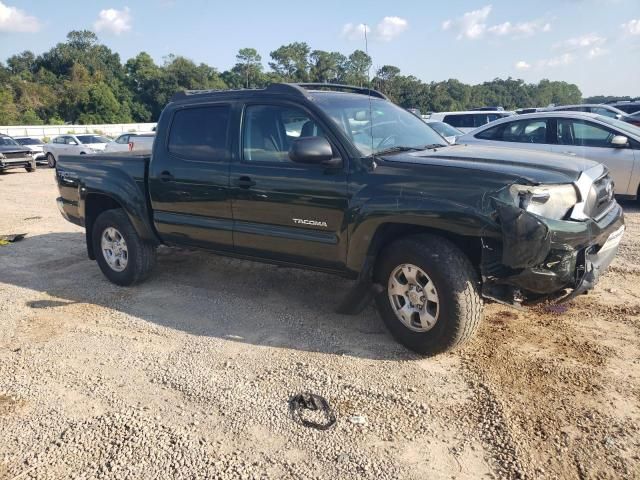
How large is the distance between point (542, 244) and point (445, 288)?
0.69 meters

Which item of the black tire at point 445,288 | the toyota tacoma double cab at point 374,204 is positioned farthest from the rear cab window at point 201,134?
the black tire at point 445,288

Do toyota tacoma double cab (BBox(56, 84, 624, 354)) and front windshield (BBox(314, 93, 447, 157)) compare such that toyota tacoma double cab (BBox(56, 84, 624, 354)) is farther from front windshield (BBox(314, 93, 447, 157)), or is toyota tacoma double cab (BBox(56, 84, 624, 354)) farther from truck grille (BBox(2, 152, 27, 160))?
truck grille (BBox(2, 152, 27, 160))

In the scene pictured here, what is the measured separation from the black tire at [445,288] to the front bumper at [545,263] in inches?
5.6

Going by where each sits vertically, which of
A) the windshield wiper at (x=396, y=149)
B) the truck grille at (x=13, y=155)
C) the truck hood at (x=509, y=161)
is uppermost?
the windshield wiper at (x=396, y=149)

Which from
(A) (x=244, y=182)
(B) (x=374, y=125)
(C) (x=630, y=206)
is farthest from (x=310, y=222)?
(C) (x=630, y=206)

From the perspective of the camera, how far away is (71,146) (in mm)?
24344

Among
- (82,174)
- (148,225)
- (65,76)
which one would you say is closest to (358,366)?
(148,225)

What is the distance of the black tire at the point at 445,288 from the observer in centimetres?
372

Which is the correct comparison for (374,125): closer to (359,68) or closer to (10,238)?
(359,68)

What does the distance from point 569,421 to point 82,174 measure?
5.35 meters

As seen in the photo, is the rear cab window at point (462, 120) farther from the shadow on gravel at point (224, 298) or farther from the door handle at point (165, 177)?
the door handle at point (165, 177)

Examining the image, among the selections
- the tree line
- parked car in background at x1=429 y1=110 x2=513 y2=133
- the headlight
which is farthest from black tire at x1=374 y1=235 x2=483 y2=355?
the tree line

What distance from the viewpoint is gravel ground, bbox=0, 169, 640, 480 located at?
2.92 m

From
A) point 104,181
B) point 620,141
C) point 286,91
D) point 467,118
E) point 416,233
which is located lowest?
point 416,233
